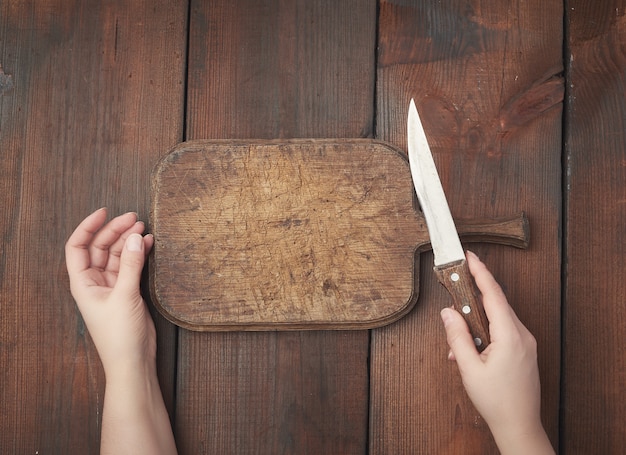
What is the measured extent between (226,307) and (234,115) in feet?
1.09

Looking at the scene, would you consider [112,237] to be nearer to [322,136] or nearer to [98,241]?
[98,241]

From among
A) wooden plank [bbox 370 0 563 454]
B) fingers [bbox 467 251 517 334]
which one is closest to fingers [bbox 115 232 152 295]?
wooden plank [bbox 370 0 563 454]

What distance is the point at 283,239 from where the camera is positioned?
0.89m

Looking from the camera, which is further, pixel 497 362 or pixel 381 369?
pixel 381 369

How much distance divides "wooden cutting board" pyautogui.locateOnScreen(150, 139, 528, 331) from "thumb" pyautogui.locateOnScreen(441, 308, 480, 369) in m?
0.11

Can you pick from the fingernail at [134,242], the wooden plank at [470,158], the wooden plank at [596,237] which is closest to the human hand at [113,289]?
the fingernail at [134,242]

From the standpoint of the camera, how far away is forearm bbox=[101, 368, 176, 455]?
85 centimetres

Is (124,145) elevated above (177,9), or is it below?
below

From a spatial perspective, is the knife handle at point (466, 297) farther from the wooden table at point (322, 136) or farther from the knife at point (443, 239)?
the wooden table at point (322, 136)

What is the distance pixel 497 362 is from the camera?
756 mm

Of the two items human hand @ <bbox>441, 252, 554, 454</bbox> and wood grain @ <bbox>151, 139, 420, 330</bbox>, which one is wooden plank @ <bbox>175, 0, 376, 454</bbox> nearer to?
wood grain @ <bbox>151, 139, 420, 330</bbox>

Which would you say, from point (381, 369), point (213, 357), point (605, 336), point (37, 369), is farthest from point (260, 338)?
point (605, 336)

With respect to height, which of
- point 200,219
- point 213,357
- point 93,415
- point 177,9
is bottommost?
point 93,415

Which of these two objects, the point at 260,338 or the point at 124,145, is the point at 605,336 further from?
the point at 124,145
